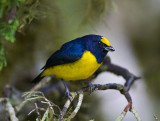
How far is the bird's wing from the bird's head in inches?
4.4

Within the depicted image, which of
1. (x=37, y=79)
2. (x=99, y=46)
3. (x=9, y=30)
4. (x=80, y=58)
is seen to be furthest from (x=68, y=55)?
(x=9, y=30)

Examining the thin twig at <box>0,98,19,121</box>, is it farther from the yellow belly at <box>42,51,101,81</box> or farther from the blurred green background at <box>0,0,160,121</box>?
the yellow belly at <box>42,51,101,81</box>

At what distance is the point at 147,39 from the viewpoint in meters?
5.89

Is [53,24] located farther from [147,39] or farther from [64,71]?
[147,39]

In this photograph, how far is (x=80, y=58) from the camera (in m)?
3.31

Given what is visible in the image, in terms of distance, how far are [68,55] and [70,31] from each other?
1.29 meters

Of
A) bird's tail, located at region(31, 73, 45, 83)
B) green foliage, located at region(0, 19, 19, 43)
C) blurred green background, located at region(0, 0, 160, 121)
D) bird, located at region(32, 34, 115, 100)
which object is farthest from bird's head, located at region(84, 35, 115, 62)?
green foliage, located at region(0, 19, 19, 43)

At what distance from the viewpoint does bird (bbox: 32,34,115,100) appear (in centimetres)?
329

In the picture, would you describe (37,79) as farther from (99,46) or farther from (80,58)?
(99,46)

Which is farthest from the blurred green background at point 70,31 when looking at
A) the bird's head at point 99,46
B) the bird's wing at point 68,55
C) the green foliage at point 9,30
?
the bird's wing at point 68,55

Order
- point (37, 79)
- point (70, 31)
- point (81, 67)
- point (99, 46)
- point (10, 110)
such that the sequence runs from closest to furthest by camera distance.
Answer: point (10, 110) → point (81, 67) → point (99, 46) → point (37, 79) → point (70, 31)

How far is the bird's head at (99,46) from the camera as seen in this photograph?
3426 millimetres

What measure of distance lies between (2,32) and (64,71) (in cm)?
97

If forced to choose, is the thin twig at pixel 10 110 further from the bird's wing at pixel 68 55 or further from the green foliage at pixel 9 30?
the bird's wing at pixel 68 55
